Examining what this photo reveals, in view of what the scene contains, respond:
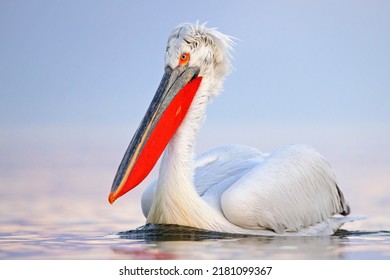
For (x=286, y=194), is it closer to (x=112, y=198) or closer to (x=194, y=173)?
(x=194, y=173)

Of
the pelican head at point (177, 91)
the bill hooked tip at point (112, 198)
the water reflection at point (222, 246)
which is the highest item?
the pelican head at point (177, 91)

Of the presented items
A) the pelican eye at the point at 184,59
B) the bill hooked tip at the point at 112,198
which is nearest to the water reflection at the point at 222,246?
the bill hooked tip at the point at 112,198

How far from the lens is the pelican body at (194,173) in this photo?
260 inches

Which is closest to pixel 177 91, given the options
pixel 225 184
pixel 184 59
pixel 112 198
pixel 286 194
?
pixel 184 59

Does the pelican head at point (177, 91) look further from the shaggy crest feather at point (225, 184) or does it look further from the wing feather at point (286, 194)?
the wing feather at point (286, 194)

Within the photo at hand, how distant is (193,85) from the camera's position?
6.84 metres

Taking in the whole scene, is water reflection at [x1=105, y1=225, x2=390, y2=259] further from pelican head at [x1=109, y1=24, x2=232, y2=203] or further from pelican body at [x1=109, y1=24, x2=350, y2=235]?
pelican head at [x1=109, y1=24, x2=232, y2=203]

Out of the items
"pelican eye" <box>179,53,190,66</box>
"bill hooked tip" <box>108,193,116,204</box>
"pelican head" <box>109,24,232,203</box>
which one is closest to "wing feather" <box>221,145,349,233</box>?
"pelican head" <box>109,24,232,203</box>

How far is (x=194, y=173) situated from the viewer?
6883 mm

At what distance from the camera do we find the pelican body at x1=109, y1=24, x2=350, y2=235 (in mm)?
6613
